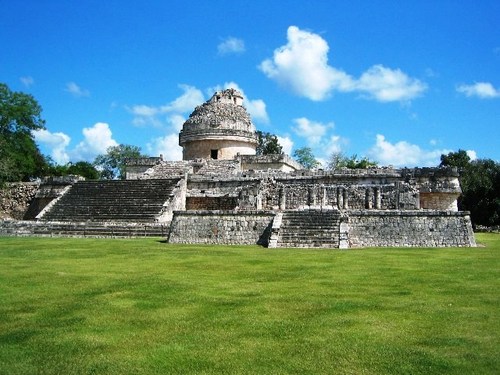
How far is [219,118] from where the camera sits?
31203 mm

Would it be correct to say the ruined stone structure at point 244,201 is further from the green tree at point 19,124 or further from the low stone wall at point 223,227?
the green tree at point 19,124

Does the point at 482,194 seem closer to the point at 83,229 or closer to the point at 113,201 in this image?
the point at 113,201

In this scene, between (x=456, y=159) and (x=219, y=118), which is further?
(x=456, y=159)

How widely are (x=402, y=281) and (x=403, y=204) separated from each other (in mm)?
12697

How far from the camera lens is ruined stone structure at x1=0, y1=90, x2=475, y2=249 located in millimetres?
15508

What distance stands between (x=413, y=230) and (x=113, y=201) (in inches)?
536

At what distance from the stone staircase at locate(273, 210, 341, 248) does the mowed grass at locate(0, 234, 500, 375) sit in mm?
4691

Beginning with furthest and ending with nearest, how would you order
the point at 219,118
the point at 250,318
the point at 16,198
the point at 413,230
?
the point at 219,118
the point at 16,198
the point at 413,230
the point at 250,318

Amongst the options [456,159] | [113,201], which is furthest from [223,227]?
[456,159]

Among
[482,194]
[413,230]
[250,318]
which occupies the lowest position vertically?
[250,318]

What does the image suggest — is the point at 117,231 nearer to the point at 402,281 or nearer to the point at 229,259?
the point at 229,259

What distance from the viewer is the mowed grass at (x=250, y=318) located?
4465 millimetres

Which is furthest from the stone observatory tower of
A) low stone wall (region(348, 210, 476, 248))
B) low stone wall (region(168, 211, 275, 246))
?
low stone wall (region(348, 210, 476, 248))

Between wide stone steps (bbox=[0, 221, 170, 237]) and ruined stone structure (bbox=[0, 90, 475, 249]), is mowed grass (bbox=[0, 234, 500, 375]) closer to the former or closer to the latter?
ruined stone structure (bbox=[0, 90, 475, 249])
